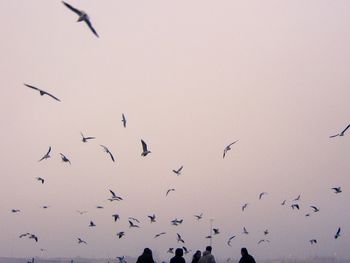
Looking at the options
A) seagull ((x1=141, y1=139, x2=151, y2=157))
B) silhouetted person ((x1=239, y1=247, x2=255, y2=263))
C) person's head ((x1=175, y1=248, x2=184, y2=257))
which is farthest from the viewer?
seagull ((x1=141, y1=139, x2=151, y2=157))

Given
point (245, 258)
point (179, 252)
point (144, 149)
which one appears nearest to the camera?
point (179, 252)

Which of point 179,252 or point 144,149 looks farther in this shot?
point 144,149

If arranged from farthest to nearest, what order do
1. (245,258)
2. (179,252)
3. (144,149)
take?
1. (144,149)
2. (245,258)
3. (179,252)

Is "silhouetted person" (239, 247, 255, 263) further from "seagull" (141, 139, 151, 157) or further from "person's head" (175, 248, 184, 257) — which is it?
"seagull" (141, 139, 151, 157)

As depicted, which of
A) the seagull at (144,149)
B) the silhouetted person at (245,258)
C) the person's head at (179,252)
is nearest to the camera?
the person's head at (179,252)

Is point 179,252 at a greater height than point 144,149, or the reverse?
point 144,149

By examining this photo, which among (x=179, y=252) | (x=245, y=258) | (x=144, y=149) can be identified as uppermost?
(x=144, y=149)

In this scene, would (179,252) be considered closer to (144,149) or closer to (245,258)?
(245,258)

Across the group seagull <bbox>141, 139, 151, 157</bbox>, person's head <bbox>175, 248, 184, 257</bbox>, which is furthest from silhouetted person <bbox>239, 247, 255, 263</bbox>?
seagull <bbox>141, 139, 151, 157</bbox>

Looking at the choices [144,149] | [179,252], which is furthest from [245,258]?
[144,149]

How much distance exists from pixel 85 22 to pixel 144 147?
1078 cm

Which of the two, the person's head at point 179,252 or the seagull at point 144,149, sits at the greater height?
the seagull at point 144,149

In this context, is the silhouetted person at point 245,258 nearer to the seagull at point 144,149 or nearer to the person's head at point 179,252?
the person's head at point 179,252

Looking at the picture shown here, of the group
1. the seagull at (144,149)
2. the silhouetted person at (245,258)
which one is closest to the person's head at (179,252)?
the silhouetted person at (245,258)
